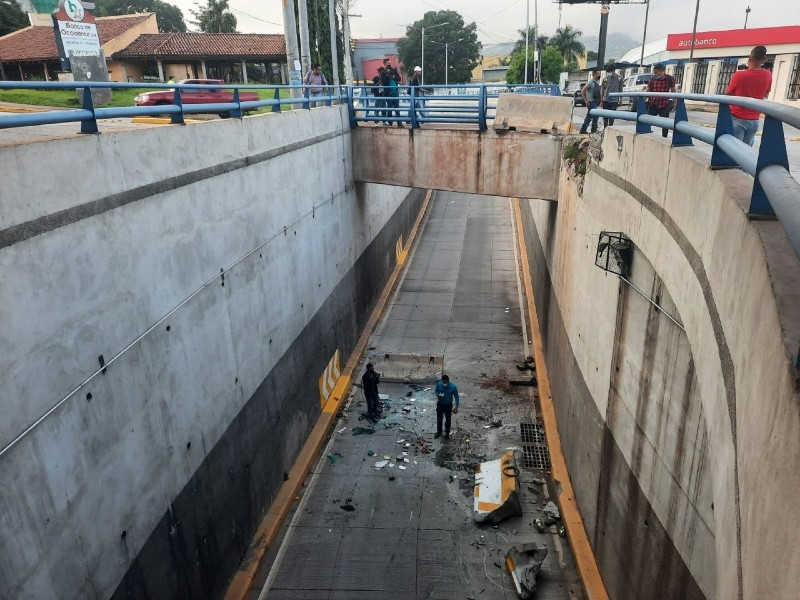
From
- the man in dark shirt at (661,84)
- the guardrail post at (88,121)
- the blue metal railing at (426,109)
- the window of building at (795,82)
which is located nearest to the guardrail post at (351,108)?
the blue metal railing at (426,109)

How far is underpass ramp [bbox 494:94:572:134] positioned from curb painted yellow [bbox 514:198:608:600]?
230 inches

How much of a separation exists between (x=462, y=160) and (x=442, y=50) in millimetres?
77667

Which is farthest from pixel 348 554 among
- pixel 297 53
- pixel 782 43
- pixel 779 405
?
pixel 782 43

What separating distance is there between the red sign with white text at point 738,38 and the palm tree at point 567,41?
43.8 metres

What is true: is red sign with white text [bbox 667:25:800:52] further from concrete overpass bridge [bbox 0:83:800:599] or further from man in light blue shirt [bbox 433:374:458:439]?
man in light blue shirt [bbox 433:374:458:439]

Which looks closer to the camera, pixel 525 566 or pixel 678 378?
pixel 678 378

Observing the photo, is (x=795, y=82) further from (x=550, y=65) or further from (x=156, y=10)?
(x=156, y=10)

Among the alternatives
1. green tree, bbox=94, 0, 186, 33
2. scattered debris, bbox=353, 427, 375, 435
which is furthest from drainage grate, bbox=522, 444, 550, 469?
green tree, bbox=94, 0, 186, 33

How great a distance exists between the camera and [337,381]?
14375 millimetres

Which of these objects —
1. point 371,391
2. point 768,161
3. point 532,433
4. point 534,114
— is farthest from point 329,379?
A: point 768,161

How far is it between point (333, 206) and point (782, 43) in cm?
3153

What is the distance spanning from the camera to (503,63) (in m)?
127

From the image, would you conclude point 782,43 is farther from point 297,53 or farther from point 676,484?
point 676,484

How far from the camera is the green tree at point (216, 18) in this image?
59.0 meters
